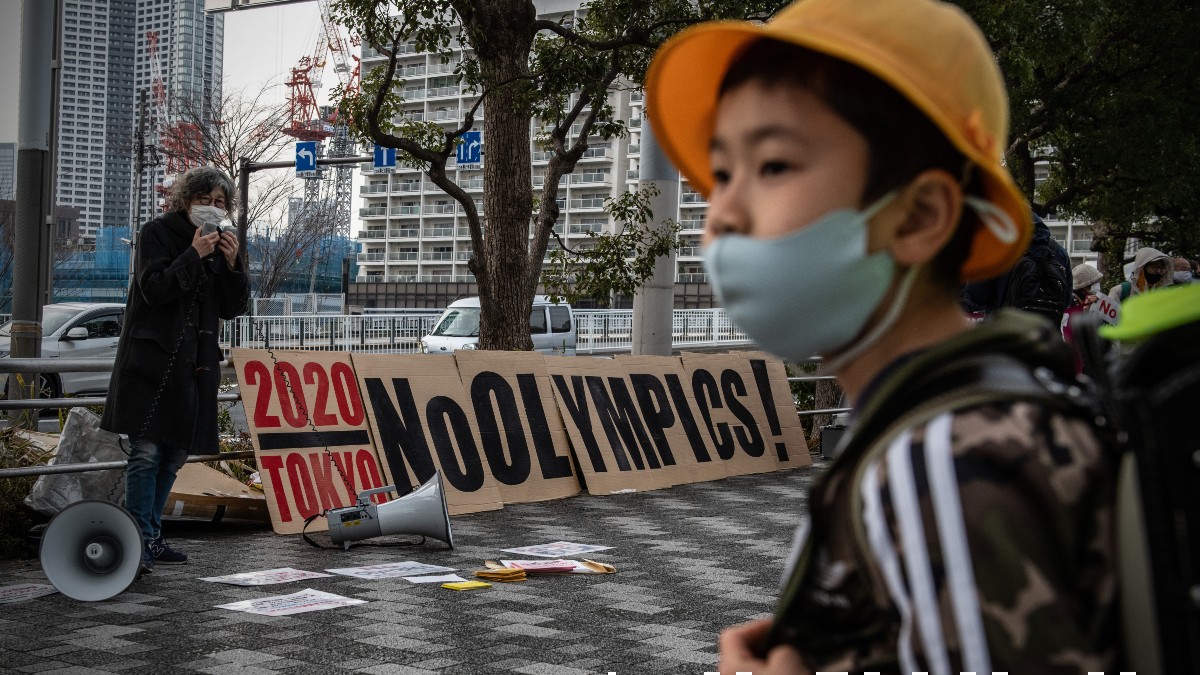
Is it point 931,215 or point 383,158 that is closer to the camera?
point 931,215

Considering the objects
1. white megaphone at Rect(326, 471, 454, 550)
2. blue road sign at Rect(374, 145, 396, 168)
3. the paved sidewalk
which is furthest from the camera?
blue road sign at Rect(374, 145, 396, 168)

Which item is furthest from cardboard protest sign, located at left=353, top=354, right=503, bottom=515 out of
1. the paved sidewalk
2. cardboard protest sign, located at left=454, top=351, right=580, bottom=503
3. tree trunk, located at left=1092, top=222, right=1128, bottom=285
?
tree trunk, located at left=1092, top=222, right=1128, bottom=285

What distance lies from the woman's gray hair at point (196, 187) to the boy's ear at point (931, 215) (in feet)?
20.1

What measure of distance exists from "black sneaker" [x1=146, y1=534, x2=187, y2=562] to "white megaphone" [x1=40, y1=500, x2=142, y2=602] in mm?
654

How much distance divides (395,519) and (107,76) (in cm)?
9870

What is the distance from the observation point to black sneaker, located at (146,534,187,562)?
674cm

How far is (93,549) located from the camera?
6.02 meters

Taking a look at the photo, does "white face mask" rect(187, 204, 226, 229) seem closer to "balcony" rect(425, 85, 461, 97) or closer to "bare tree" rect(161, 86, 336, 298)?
"bare tree" rect(161, 86, 336, 298)

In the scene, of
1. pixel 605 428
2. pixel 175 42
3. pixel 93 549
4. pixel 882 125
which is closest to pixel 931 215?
pixel 882 125

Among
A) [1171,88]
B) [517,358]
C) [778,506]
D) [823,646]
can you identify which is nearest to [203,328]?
[517,358]

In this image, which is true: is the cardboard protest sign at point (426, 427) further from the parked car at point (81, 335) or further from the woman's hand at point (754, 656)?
the parked car at point (81, 335)

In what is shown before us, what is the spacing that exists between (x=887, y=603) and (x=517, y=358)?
947cm

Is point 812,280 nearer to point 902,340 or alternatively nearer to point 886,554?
point 902,340

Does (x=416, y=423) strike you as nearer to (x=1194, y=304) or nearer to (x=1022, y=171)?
(x=1194, y=304)
